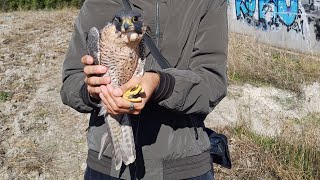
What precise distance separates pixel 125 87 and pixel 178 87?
0.28 meters

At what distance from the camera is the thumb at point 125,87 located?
1384 millimetres

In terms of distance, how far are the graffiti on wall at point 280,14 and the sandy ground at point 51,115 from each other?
4.52 m

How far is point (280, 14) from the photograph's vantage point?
41.5 ft

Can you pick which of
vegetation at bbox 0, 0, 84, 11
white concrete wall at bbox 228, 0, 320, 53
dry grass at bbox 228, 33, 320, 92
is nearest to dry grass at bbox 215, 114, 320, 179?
dry grass at bbox 228, 33, 320, 92

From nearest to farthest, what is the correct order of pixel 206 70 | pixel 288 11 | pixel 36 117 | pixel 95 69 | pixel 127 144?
pixel 95 69, pixel 127 144, pixel 206 70, pixel 36 117, pixel 288 11

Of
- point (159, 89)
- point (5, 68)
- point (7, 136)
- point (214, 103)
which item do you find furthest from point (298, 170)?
point (5, 68)

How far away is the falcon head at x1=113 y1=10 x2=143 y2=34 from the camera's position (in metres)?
1.30

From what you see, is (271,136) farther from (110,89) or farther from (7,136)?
(110,89)

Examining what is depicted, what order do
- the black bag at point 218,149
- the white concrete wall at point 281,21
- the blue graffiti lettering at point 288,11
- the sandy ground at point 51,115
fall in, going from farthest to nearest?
the blue graffiti lettering at point 288,11 → the white concrete wall at point 281,21 → the sandy ground at point 51,115 → the black bag at point 218,149

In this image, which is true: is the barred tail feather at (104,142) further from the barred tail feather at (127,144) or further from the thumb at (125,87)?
the thumb at (125,87)

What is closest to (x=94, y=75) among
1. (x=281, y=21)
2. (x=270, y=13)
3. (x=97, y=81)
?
(x=97, y=81)

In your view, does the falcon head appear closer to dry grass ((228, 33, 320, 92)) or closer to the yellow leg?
the yellow leg

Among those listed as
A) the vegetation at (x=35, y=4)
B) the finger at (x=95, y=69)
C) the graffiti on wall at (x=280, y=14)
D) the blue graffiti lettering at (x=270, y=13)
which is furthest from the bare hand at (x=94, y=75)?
the vegetation at (x=35, y=4)

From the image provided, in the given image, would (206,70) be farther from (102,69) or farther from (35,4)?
(35,4)
